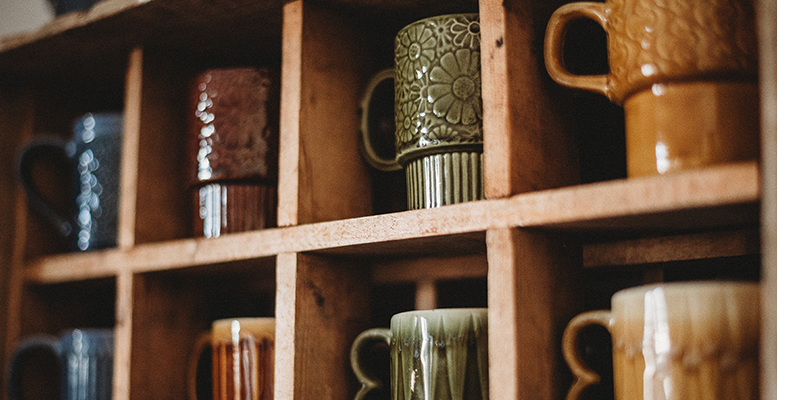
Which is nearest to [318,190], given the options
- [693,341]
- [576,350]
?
[576,350]

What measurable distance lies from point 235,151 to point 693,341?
0.61 meters

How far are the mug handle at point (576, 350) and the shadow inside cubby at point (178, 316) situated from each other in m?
0.40

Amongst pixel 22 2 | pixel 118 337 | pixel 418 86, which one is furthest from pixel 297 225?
pixel 22 2

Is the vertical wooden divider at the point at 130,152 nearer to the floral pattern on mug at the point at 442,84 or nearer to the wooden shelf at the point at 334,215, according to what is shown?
the wooden shelf at the point at 334,215

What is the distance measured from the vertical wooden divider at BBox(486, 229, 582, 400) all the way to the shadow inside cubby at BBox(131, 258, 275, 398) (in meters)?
0.35

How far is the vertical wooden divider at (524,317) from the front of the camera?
25.9 inches

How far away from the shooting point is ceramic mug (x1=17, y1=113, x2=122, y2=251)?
1085 mm

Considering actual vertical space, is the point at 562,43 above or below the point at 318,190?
above

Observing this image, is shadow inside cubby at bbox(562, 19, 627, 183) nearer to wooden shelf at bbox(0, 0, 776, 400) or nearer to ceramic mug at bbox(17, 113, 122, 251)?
wooden shelf at bbox(0, 0, 776, 400)

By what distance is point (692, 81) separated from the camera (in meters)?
0.62

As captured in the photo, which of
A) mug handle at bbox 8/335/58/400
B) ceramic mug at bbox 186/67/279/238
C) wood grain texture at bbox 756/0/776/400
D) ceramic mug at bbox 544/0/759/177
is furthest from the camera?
mug handle at bbox 8/335/58/400

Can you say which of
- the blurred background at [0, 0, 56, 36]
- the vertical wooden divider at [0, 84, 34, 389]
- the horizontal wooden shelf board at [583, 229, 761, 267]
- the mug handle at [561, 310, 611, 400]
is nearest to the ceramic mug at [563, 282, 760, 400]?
the mug handle at [561, 310, 611, 400]

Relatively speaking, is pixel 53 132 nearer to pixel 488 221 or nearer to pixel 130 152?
pixel 130 152

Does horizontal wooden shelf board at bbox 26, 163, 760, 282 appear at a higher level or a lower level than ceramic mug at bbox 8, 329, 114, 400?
higher
